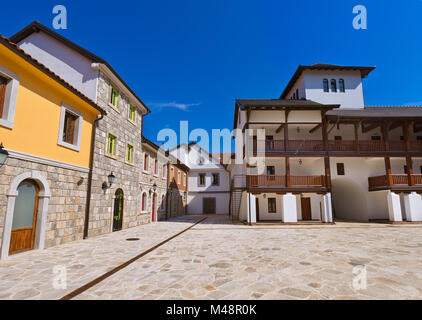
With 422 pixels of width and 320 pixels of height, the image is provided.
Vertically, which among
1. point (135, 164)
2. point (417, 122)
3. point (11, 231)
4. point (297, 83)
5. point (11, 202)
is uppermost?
point (297, 83)

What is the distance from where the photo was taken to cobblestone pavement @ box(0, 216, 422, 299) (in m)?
3.82

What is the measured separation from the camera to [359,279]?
4.47m

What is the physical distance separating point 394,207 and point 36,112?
21.2m

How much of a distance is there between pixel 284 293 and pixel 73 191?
831 centimetres

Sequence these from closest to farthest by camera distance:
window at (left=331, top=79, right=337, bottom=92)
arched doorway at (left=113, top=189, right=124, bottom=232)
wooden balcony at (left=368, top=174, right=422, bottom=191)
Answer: arched doorway at (left=113, top=189, right=124, bottom=232), wooden balcony at (left=368, top=174, right=422, bottom=191), window at (left=331, top=79, right=337, bottom=92)

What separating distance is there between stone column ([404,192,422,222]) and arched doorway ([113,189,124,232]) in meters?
19.4

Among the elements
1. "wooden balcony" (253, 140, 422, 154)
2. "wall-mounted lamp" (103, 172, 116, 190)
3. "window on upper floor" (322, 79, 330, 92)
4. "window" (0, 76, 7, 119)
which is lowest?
"wall-mounted lamp" (103, 172, 116, 190)

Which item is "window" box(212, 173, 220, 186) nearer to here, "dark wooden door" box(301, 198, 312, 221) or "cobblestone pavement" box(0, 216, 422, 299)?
"dark wooden door" box(301, 198, 312, 221)

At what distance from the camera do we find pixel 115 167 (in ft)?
38.3

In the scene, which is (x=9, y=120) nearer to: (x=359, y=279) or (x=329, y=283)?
(x=329, y=283)

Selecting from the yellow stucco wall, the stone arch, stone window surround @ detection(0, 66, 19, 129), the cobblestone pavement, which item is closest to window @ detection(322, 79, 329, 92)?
the cobblestone pavement

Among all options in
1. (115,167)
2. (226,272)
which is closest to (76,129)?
(115,167)

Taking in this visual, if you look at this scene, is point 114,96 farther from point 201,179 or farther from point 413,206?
point 413,206
